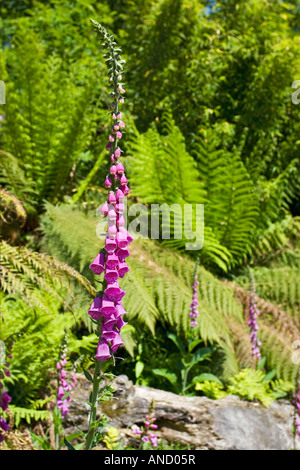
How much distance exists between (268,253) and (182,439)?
6.07ft

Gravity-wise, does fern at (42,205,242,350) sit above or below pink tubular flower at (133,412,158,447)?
above

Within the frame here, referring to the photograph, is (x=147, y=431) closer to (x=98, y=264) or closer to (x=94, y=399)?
(x=94, y=399)

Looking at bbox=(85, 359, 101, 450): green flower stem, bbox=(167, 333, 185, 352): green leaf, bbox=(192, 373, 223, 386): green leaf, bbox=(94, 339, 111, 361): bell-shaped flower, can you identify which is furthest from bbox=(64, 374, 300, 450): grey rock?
bbox=(94, 339, 111, 361): bell-shaped flower

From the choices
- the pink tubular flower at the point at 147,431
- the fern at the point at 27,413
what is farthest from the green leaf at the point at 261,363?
the fern at the point at 27,413

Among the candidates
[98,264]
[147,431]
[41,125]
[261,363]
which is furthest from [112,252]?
[41,125]

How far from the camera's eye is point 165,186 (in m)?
3.31

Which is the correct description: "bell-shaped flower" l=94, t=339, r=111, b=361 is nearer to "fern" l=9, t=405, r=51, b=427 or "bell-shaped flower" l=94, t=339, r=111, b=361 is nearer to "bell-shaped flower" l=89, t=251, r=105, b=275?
"bell-shaped flower" l=89, t=251, r=105, b=275

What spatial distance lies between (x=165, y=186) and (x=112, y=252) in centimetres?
220

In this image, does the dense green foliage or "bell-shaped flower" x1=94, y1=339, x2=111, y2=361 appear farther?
the dense green foliage

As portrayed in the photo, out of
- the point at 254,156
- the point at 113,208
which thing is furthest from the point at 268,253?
the point at 113,208

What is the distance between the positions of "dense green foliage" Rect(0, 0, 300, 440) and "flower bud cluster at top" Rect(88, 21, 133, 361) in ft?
1.59

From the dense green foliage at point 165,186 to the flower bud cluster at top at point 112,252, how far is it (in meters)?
0.49

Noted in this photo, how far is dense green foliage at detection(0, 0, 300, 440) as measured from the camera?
7.89 ft

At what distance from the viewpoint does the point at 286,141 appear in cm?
427
